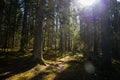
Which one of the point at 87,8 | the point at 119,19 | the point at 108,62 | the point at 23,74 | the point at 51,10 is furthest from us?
the point at 119,19

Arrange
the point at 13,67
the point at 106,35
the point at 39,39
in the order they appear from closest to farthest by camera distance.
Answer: the point at 106,35
the point at 13,67
the point at 39,39

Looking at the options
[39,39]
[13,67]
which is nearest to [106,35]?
[39,39]

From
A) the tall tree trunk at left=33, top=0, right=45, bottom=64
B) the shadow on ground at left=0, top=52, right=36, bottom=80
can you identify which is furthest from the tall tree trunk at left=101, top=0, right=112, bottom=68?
the shadow on ground at left=0, top=52, right=36, bottom=80

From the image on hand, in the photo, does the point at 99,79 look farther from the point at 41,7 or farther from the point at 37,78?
the point at 41,7

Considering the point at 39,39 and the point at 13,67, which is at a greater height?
the point at 39,39

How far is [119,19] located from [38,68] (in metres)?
36.2

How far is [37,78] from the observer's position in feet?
43.0

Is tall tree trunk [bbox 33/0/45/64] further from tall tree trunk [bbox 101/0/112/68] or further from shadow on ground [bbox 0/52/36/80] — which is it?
tall tree trunk [bbox 101/0/112/68]

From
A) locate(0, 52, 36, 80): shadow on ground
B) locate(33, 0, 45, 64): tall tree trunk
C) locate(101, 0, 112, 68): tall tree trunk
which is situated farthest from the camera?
locate(33, 0, 45, 64): tall tree trunk

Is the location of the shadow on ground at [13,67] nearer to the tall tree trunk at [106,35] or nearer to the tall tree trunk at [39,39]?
the tall tree trunk at [39,39]

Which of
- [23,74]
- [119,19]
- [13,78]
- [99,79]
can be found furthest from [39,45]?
[119,19]

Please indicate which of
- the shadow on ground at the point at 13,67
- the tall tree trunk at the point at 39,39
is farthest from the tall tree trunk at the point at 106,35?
the shadow on ground at the point at 13,67

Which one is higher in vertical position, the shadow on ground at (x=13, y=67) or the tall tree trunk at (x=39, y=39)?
the tall tree trunk at (x=39, y=39)

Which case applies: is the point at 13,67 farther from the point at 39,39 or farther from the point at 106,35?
the point at 106,35
